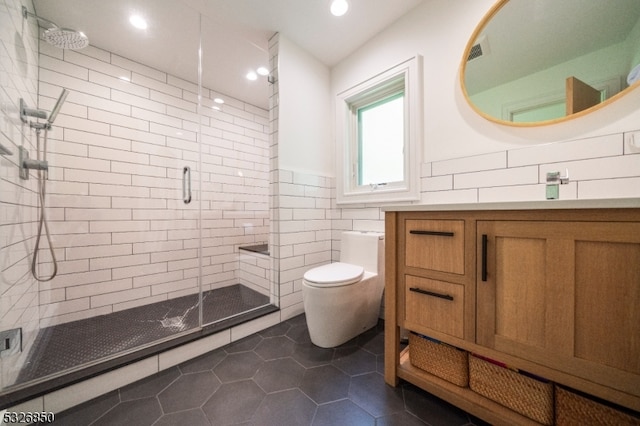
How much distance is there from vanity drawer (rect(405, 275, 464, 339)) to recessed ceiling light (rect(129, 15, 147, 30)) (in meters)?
2.53

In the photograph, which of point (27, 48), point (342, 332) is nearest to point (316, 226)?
point (342, 332)

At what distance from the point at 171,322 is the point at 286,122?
1.78 m

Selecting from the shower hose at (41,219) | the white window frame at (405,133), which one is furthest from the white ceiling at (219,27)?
the shower hose at (41,219)

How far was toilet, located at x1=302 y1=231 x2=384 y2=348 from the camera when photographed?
134 centimetres

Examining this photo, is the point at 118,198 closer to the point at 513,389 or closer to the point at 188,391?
the point at 188,391

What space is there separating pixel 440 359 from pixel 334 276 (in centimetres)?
66

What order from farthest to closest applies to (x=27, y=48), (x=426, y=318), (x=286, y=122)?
(x=286, y=122) < (x=27, y=48) < (x=426, y=318)

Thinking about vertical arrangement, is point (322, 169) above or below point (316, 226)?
above

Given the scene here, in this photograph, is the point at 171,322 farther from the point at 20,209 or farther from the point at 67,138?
the point at 67,138

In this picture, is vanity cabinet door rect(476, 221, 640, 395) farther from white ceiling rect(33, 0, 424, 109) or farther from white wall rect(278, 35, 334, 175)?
white ceiling rect(33, 0, 424, 109)

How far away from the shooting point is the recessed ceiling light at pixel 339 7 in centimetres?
153

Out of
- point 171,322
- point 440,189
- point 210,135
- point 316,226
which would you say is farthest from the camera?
point 210,135

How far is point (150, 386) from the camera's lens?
44.8 inches

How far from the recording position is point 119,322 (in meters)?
1.65
